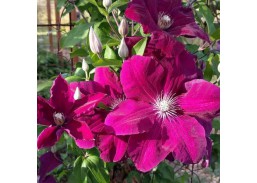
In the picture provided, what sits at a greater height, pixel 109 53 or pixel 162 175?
pixel 109 53

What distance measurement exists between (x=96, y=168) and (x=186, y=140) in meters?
0.25

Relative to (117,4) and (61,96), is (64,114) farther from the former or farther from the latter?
(117,4)

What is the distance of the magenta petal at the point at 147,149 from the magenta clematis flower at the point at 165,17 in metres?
0.18

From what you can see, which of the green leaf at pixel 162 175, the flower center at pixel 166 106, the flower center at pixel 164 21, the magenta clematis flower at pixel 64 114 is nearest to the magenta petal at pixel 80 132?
the magenta clematis flower at pixel 64 114

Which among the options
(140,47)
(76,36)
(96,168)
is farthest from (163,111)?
(76,36)

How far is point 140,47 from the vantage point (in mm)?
729

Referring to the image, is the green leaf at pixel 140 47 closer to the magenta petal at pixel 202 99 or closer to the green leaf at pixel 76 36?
the magenta petal at pixel 202 99

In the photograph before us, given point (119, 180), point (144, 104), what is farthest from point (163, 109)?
point (119, 180)

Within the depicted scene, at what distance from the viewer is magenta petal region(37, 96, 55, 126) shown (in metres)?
0.71

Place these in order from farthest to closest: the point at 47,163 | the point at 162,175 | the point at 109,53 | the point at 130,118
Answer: the point at 162,175 → the point at 47,163 → the point at 109,53 → the point at 130,118

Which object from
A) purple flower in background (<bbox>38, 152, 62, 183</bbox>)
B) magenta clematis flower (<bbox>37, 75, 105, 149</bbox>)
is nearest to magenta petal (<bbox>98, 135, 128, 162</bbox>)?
magenta clematis flower (<bbox>37, 75, 105, 149</bbox>)

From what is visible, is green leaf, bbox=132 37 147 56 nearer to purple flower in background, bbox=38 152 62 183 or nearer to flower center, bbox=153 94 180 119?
flower center, bbox=153 94 180 119

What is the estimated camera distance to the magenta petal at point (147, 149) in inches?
26.3
